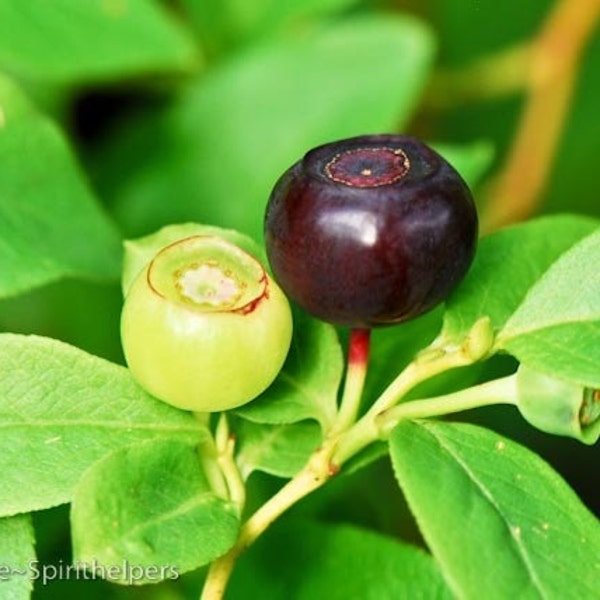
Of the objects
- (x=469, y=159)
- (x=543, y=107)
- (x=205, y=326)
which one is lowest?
(x=543, y=107)

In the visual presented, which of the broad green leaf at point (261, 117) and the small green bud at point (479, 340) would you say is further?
the broad green leaf at point (261, 117)

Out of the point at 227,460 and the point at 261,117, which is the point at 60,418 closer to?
the point at 227,460

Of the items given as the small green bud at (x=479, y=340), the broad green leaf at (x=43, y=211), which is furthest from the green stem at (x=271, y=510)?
the broad green leaf at (x=43, y=211)

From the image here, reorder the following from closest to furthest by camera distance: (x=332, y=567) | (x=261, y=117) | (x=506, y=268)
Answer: (x=506, y=268)
(x=332, y=567)
(x=261, y=117)

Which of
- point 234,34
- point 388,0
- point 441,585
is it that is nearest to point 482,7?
point 388,0

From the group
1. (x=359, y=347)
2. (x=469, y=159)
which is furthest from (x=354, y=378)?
(x=469, y=159)

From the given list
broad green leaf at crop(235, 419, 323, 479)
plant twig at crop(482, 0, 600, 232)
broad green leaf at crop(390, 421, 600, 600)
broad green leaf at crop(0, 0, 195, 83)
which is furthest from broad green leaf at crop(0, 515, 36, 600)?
plant twig at crop(482, 0, 600, 232)

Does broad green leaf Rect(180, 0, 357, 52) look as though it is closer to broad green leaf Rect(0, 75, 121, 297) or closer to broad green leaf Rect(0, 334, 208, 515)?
broad green leaf Rect(0, 75, 121, 297)

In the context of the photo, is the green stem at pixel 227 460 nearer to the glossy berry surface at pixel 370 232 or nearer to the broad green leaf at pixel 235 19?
the glossy berry surface at pixel 370 232
